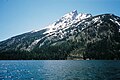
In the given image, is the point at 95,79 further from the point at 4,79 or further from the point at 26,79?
the point at 4,79

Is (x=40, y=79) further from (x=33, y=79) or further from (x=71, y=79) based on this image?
(x=71, y=79)

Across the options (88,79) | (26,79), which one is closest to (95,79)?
(88,79)

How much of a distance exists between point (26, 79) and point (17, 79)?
3907mm

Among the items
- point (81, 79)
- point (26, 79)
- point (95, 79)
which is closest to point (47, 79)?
point (26, 79)

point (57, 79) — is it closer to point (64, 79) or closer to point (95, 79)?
point (64, 79)

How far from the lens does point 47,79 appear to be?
267 feet

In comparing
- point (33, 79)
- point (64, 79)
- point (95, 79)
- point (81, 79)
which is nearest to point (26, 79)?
point (33, 79)

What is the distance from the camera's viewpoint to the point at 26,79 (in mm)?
80625

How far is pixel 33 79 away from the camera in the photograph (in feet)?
266

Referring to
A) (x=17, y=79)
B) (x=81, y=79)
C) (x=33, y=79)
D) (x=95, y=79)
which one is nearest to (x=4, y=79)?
(x=17, y=79)

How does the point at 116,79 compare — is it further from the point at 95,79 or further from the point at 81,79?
the point at 81,79

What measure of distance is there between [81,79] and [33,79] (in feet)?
66.5

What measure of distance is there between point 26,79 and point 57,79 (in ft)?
43.0

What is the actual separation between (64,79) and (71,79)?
2.99 meters
